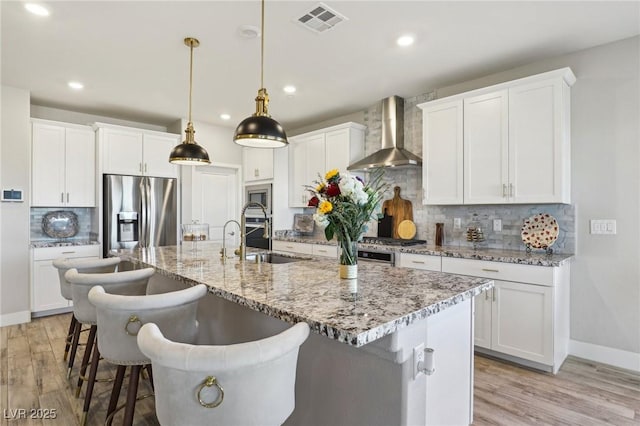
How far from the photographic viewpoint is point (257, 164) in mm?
5535

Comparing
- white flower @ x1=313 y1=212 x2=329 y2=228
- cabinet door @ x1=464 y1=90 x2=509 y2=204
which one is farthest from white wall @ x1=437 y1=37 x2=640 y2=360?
white flower @ x1=313 y1=212 x2=329 y2=228

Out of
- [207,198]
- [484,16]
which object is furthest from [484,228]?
[207,198]

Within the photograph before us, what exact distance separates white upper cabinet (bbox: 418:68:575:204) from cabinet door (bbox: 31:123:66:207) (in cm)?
444

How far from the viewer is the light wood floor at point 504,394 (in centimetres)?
206

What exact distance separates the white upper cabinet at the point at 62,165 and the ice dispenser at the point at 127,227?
0.45 metres

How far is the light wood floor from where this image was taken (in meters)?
2.06

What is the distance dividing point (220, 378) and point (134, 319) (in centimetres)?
79

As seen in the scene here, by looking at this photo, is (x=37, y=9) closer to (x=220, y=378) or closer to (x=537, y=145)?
(x=220, y=378)

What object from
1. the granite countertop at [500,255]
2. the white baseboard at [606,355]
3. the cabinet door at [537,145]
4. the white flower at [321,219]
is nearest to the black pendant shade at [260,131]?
the white flower at [321,219]

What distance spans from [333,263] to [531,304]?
5.43ft

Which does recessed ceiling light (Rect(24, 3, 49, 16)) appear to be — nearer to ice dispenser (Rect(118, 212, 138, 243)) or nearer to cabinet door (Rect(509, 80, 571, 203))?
ice dispenser (Rect(118, 212, 138, 243))

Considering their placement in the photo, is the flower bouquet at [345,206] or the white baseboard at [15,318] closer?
the flower bouquet at [345,206]

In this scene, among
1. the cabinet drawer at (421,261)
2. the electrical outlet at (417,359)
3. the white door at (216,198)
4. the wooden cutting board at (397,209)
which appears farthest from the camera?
the white door at (216,198)

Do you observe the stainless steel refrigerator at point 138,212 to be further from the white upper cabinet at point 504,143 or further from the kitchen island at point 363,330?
the white upper cabinet at point 504,143
